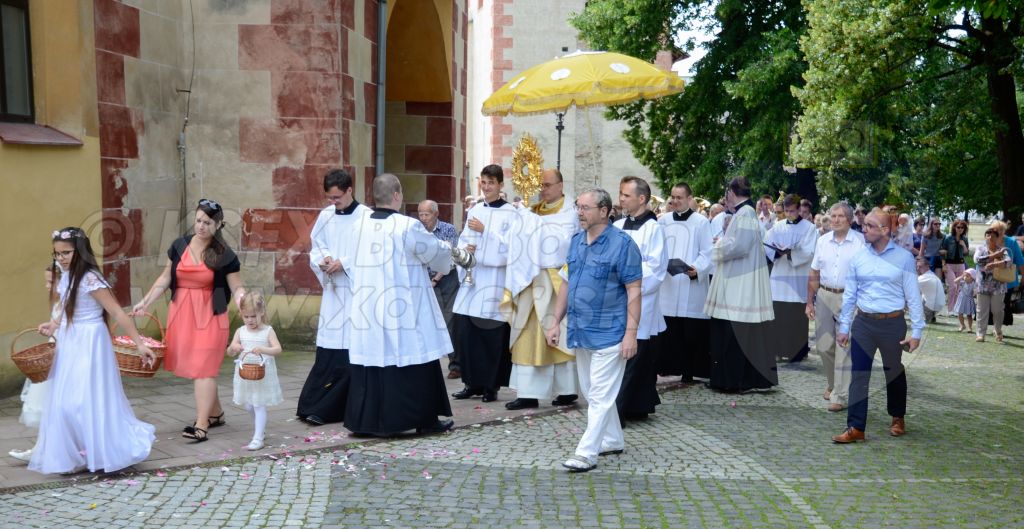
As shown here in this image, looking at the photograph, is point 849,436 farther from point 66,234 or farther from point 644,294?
point 66,234

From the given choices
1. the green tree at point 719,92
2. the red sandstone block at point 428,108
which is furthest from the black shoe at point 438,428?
the green tree at point 719,92

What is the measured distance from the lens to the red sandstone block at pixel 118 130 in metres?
9.62

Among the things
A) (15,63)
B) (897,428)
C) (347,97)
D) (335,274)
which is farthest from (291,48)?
(897,428)

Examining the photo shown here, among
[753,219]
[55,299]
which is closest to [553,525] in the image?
[55,299]

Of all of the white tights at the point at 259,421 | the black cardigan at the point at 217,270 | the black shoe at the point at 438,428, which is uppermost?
the black cardigan at the point at 217,270

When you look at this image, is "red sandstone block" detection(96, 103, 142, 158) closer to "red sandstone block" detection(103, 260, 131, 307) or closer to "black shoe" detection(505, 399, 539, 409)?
"red sandstone block" detection(103, 260, 131, 307)

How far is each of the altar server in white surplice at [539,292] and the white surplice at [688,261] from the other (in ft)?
4.59

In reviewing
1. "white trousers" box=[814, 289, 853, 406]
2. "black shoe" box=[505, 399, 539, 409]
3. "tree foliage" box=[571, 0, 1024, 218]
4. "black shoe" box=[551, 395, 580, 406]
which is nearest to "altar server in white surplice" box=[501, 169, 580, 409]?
"black shoe" box=[505, 399, 539, 409]

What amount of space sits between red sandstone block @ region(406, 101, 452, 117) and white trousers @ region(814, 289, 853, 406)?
7.54m

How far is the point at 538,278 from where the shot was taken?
845 centimetres

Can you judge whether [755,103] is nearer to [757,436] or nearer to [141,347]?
[757,436]

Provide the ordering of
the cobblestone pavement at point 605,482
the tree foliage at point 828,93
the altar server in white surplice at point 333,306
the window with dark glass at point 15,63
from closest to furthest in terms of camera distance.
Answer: the cobblestone pavement at point 605,482 < the altar server in white surplice at point 333,306 < the window with dark glass at point 15,63 < the tree foliage at point 828,93

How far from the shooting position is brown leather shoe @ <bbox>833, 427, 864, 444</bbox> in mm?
7434

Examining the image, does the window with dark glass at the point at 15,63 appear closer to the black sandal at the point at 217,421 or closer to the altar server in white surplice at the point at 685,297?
the black sandal at the point at 217,421
